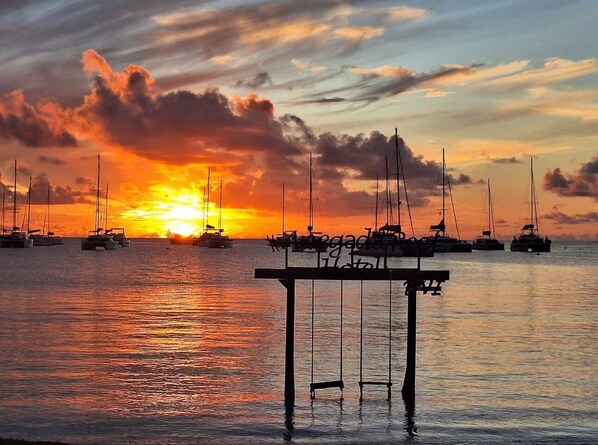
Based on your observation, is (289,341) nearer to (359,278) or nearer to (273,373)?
(359,278)

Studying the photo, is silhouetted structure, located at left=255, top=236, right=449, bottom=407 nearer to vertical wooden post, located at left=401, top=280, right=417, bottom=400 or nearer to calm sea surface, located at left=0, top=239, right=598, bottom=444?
vertical wooden post, located at left=401, top=280, right=417, bottom=400

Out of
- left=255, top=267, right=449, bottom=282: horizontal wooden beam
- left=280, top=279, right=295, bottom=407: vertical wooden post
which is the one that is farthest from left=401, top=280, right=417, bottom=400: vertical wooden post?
left=280, top=279, right=295, bottom=407: vertical wooden post

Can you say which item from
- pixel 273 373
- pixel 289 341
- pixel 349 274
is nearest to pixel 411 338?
pixel 349 274

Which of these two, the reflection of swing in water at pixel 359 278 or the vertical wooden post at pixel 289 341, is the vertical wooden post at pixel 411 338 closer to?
the reflection of swing in water at pixel 359 278

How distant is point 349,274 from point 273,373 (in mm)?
9671

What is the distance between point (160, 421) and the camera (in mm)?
29391

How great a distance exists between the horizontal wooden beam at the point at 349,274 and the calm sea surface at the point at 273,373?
520cm

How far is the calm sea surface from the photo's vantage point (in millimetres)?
28797

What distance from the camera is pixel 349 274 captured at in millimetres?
32438

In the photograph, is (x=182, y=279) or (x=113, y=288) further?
(x=182, y=279)

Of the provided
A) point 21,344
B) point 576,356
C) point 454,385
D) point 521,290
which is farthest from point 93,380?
point 521,290

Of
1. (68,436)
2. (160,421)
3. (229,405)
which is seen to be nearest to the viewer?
(68,436)

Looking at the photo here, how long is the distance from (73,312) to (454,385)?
138 feet

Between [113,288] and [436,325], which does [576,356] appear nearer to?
[436,325]
